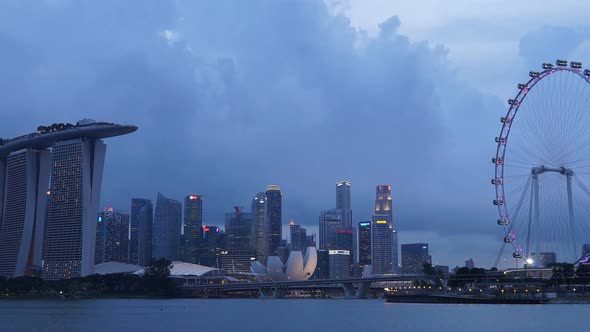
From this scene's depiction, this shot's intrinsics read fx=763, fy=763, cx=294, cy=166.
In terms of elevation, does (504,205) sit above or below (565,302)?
above

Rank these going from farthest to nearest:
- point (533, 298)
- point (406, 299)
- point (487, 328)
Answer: point (406, 299)
point (533, 298)
point (487, 328)

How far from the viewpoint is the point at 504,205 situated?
122m

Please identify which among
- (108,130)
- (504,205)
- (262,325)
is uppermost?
(108,130)

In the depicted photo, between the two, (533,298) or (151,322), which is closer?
(151,322)

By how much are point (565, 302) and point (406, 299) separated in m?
34.7

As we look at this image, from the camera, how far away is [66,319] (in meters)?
86.9

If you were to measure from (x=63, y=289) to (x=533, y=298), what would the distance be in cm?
10170

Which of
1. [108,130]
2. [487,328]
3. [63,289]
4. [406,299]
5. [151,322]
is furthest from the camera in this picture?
[108,130]

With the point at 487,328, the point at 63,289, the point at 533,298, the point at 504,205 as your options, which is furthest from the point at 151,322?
the point at 63,289

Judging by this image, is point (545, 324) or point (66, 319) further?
point (66, 319)

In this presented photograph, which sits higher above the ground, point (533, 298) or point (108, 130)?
point (108, 130)

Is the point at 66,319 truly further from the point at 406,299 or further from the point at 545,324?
the point at 406,299

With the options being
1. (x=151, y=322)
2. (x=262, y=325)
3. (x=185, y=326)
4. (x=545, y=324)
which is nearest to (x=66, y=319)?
(x=151, y=322)

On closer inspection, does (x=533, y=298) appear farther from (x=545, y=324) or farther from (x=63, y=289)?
(x=63, y=289)
